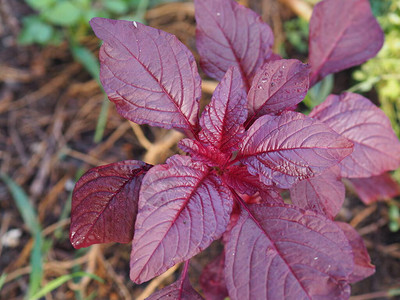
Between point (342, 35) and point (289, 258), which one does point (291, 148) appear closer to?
point (289, 258)

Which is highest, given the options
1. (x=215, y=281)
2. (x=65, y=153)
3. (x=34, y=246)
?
(x=65, y=153)

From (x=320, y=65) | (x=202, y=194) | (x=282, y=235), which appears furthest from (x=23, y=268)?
(x=320, y=65)

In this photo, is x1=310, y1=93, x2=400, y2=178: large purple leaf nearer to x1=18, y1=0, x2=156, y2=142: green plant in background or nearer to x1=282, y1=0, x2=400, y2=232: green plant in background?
x1=282, y1=0, x2=400, y2=232: green plant in background

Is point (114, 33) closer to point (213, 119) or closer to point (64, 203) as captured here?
point (213, 119)

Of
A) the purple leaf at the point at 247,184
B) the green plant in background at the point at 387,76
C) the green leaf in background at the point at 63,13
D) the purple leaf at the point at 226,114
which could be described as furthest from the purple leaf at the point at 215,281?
the green leaf in background at the point at 63,13

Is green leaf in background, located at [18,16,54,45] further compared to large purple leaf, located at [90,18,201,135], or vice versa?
green leaf in background, located at [18,16,54,45]

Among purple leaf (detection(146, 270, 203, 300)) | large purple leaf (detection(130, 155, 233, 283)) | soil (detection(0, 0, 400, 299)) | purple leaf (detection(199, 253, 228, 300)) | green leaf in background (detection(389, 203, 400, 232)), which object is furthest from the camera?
green leaf in background (detection(389, 203, 400, 232))

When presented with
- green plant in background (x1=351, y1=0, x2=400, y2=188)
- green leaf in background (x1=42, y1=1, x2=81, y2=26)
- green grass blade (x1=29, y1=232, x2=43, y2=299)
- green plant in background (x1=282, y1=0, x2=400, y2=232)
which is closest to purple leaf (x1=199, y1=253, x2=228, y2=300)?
green grass blade (x1=29, y1=232, x2=43, y2=299)

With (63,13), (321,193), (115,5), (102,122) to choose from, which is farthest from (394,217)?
(63,13)
